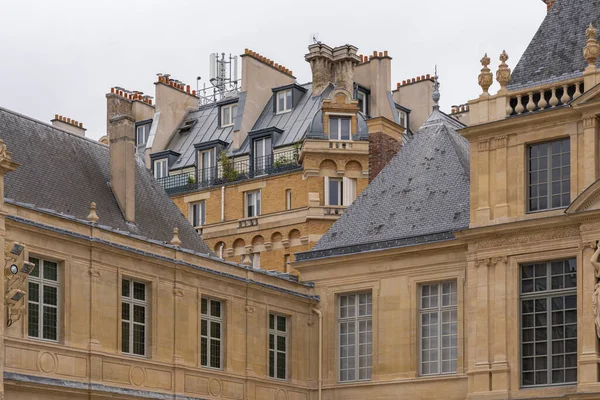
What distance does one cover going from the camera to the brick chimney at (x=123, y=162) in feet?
111

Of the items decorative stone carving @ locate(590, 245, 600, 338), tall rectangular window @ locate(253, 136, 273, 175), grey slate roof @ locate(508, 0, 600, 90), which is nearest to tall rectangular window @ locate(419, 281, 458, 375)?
decorative stone carving @ locate(590, 245, 600, 338)

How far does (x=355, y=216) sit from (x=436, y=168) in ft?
7.84

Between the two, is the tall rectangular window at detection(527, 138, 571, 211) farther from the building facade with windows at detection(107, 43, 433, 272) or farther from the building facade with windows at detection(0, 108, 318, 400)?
the building facade with windows at detection(107, 43, 433, 272)

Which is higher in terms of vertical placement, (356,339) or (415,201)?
(415,201)

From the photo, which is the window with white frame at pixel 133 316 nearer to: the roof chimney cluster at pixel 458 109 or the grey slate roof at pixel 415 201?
the grey slate roof at pixel 415 201

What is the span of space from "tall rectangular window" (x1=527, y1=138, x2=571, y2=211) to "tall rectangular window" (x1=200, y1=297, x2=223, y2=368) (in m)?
7.50

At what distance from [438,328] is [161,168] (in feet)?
89.5

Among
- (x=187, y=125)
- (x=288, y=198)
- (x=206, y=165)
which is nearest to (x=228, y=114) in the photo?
(x=187, y=125)

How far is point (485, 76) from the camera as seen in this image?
1303 inches

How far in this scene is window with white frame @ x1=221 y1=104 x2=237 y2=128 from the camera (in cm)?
5869

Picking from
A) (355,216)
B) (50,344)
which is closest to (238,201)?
(355,216)

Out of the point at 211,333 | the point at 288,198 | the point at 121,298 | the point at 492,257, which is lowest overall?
the point at 211,333

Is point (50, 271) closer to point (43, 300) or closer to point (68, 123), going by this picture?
point (43, 300)

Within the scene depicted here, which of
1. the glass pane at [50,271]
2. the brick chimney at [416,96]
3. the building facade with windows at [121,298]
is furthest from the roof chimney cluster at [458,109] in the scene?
the glass pane at [50,271]
